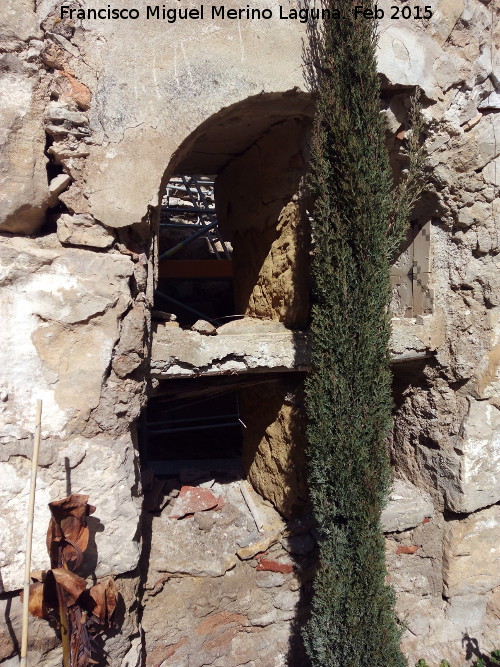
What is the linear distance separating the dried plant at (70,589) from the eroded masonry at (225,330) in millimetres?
151

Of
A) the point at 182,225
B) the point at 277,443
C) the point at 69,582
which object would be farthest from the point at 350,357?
the point at 182,225

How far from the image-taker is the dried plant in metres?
2.48

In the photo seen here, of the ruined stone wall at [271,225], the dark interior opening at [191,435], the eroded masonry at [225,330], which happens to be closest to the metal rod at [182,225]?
the eroded masonry at [225,330]

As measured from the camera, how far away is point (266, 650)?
12.8 ft

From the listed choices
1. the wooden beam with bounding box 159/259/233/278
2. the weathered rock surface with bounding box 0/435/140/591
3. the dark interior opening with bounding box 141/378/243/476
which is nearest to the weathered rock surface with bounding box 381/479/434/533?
the dark interior opening with bounding box 141/378/243/476

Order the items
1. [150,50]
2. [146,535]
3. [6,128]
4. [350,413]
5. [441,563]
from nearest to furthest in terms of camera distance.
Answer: [6,128], [150,50], [350,413], [146,535], [441,563]

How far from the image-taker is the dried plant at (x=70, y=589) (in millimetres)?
2479

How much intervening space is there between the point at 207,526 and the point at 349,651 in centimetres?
127

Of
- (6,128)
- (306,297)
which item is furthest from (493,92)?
(6,128)

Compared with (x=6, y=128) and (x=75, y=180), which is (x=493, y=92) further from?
(x=6, y=128)

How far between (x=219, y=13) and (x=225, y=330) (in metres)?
1.90

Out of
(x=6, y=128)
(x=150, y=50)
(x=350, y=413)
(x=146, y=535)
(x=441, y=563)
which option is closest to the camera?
(x=6, y=128)

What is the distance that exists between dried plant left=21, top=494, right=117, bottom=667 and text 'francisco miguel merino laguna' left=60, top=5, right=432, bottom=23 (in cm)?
242

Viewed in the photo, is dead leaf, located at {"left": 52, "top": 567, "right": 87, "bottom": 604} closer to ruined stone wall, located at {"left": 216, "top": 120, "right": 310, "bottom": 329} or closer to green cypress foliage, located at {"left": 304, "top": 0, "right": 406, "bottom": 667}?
green cypress foliage, located at {"left": 304, "top": 0, "right": 406, "bottom": 667}
